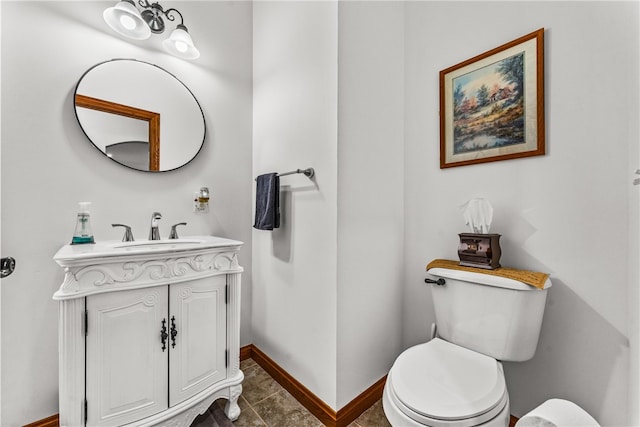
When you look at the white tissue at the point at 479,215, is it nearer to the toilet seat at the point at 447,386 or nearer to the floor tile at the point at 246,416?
the toilet seat at the point at 447,386

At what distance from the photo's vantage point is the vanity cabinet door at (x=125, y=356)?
982 mm

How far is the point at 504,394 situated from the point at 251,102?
2008mm

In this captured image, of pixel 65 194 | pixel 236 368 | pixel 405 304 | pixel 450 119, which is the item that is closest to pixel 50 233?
pixel 65 194

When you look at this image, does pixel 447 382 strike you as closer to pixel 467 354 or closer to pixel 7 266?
pixel 467 354

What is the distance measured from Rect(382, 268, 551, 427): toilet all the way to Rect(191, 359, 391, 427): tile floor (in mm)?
521

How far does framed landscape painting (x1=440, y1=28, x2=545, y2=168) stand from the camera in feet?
3.84

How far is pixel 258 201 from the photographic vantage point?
5.41ft

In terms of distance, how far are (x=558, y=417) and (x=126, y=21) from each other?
2111mm

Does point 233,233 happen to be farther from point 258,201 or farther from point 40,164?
point 40,164

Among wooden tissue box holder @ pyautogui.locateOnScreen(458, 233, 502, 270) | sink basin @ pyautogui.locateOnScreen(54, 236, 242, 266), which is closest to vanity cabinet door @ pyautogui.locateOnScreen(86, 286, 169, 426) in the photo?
sink basin @ pyautogui.locateOnScreen(54, 236, 242, 266)

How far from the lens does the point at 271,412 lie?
1.38m

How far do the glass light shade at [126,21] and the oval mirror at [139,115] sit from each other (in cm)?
15

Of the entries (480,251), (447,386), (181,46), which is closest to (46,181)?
(181,46)

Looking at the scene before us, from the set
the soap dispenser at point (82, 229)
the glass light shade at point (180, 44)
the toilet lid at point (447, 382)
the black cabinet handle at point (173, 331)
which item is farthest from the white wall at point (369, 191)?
the soap dispenser at point (82, 229)
